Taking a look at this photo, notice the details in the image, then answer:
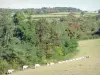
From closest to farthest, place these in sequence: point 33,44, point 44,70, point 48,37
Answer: point 44,70 → point 33,44 → point 48,37

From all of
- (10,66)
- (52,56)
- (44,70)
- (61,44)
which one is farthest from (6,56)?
(61,44)

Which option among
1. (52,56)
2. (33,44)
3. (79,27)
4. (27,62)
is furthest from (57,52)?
(79,27)

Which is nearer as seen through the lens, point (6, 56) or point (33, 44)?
point (6, 56)

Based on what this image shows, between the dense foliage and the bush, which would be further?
the dense foliage

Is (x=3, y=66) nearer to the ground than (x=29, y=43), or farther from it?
nearer to the ground

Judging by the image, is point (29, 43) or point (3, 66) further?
point (29, 43)

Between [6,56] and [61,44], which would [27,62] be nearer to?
[6,56]

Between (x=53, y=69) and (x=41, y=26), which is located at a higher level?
(x=41, y=26)

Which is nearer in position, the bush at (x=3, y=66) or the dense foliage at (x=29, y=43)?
the bush at (x=3, y=66)

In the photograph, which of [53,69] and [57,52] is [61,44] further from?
[53,69]

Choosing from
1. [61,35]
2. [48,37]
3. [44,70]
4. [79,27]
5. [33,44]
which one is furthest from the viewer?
[79,27]
